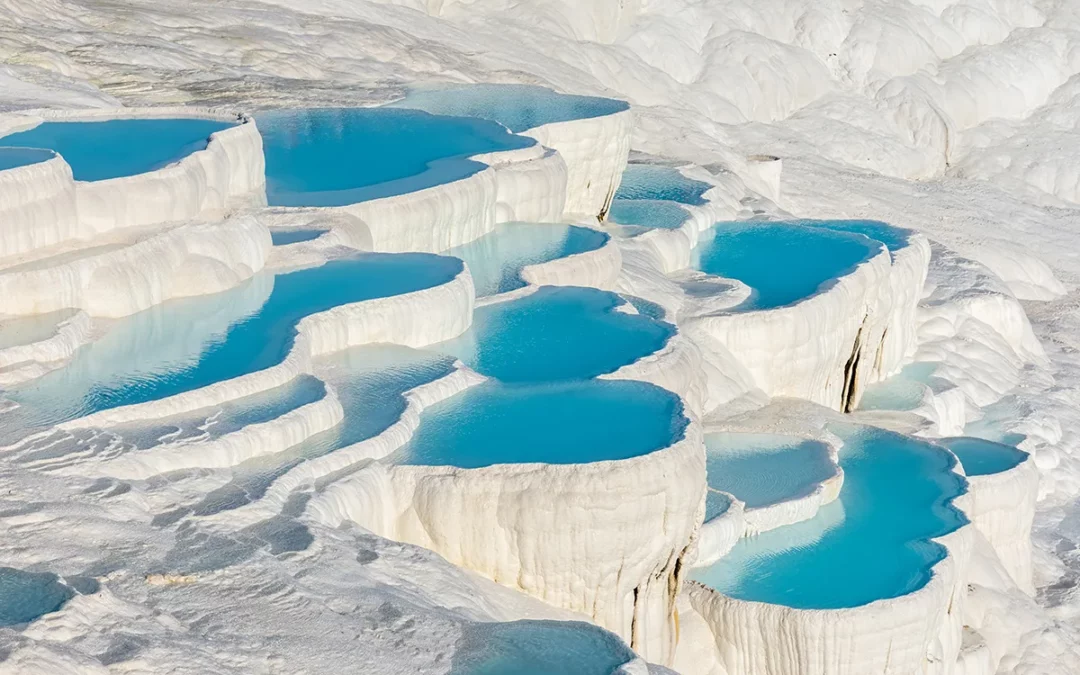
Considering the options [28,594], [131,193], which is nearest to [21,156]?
[131,193]

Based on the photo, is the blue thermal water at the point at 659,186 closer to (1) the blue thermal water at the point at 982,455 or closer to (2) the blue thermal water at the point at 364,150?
(2) the blue thermal water at the point at 364,150

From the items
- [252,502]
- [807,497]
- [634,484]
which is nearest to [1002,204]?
[807,497]

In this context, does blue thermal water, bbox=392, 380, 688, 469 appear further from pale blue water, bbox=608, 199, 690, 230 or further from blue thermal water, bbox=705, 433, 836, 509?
pale blue water, bbox=608, 199, 690, 230

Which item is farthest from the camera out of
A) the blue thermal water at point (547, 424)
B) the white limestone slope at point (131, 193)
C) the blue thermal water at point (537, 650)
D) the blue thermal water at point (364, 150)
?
the blue thermal water at point (364, 150)

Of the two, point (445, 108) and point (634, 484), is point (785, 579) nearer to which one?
point (634, 484)

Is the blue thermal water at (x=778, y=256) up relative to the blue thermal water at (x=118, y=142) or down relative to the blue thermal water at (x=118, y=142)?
down

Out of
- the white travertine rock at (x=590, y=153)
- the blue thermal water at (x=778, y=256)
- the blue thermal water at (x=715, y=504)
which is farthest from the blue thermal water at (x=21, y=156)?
the blue thermal water at (x=778, y=256)

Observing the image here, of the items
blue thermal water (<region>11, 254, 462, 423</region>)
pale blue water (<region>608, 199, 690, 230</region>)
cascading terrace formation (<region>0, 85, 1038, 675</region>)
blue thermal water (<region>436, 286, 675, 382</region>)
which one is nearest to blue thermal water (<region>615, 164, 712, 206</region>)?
pale blue water (<region>608, 199, 690, 230</region>)
